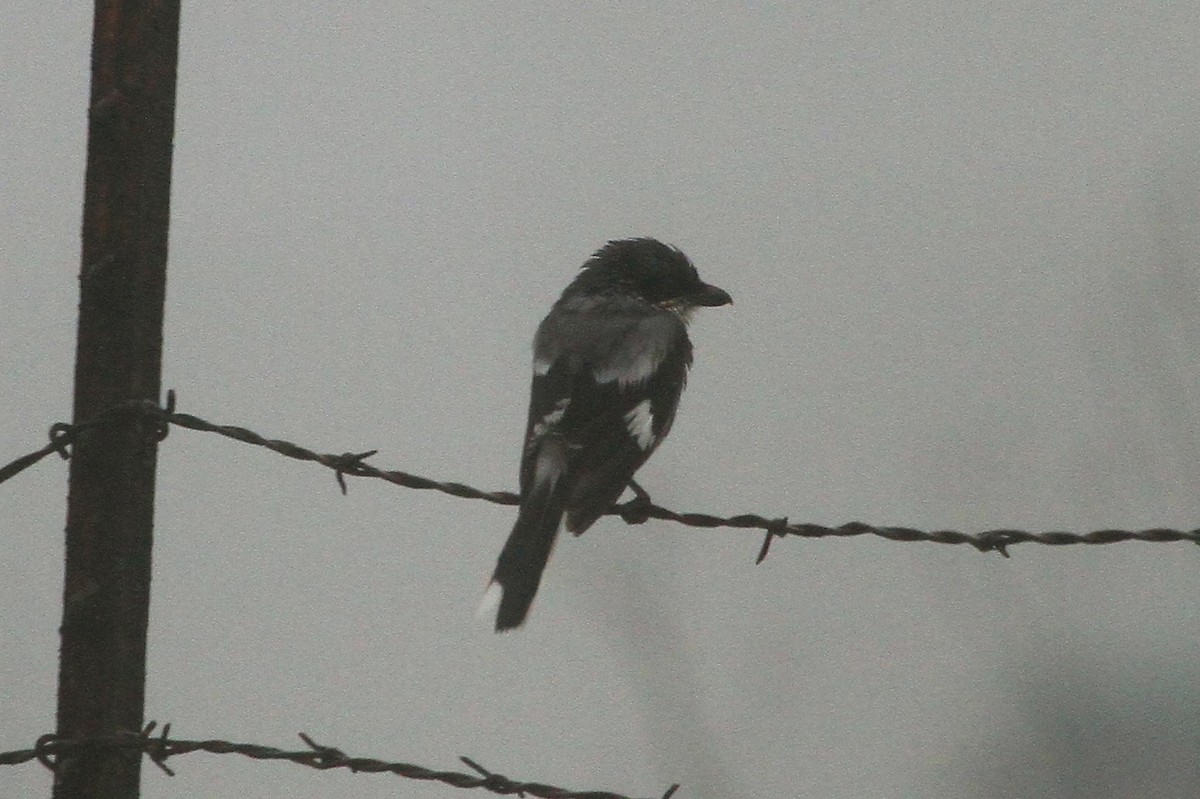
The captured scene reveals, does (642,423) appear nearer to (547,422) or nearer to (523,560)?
(547,422)

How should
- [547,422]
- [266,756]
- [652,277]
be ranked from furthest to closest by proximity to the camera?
[652,277]
[547,422]
[266,756]

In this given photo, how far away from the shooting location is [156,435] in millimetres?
2797

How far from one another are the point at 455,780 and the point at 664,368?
2035mm

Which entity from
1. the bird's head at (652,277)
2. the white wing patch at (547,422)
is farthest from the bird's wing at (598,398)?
the bird's head at (652,277)

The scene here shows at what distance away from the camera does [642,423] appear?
404 centimetres

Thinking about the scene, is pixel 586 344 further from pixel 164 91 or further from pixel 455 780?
pixel 455 780

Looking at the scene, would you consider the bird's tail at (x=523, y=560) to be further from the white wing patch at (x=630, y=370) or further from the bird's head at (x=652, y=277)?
the bird's head at (x=652, y=277)

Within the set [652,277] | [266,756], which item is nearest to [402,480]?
[266,756]

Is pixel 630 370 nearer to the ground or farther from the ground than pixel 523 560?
farther from the ground

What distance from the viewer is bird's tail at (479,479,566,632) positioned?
10.9ft

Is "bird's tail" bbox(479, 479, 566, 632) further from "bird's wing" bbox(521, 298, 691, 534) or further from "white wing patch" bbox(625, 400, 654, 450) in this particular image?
"white wing patch" bbox(625, 400, 654, 450)

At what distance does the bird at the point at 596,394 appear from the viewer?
3484 mm

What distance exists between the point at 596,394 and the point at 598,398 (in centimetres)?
2

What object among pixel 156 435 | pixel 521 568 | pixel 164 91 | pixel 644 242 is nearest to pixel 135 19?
pixel 164 91
